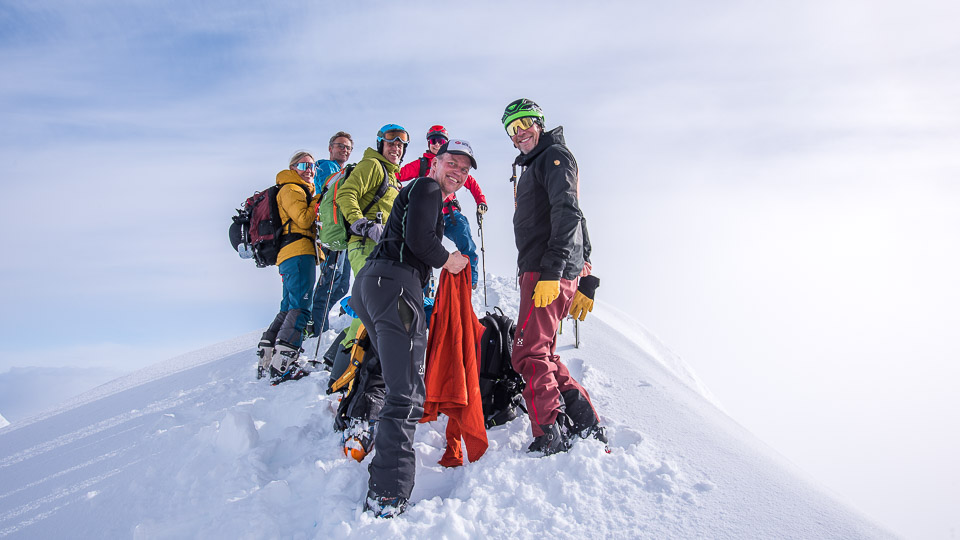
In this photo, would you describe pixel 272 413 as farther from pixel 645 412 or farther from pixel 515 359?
pixel 645 412

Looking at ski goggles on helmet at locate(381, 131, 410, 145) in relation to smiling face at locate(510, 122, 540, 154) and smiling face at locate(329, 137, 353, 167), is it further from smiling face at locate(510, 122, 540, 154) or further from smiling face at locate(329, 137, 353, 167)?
smiling face at locate(329, 137, 353, 167)

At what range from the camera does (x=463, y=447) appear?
3.81 meters

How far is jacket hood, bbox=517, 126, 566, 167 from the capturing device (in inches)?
146

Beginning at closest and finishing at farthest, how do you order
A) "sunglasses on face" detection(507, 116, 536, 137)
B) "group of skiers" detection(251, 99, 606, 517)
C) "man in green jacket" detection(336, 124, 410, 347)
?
"group of skiers" detection(251, 99, 606, 517) < "sunglasses on face" detection(507, 116, 536, 137) < "man in green jacket" detection(336, 124, 410, 347)

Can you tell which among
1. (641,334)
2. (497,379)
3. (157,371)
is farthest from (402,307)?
(641,334)

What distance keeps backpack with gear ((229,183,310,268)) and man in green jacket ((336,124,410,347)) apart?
55.1 inches

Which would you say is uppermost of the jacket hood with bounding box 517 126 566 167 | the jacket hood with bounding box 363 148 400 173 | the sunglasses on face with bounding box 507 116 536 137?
the jacket hood with bounding box 363 148 400 173

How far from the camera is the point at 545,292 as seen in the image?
137 inches

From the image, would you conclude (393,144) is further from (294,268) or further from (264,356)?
(264,356)

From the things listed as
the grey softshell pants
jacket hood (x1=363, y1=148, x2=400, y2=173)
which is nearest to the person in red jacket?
jacket hood (x1=363, y1=148, x2=400, y2=173)

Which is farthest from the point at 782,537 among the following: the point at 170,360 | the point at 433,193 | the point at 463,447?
the point at 170,360

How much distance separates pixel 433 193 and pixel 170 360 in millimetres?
7408

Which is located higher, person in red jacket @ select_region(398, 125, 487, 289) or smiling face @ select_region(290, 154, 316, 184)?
smiling face @ select_region(290, 154, 316, 184)

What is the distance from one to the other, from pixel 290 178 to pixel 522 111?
3207 millimetres
